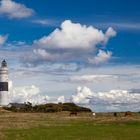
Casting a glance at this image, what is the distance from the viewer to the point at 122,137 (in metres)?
42.7

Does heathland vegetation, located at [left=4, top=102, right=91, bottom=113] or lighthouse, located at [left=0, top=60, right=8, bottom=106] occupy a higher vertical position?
lighthouse, located at [left=0, top=60, right=8, bottom=106]

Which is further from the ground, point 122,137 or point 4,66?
point 4,66

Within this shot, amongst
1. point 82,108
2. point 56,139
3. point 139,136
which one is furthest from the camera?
point 82,108

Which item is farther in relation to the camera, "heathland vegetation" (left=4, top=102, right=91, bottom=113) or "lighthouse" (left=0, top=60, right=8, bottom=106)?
"lighthouse" (left=0, top=60, right=8, bottom=106)

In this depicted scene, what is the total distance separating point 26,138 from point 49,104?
351ft

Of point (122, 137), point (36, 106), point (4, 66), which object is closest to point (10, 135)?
point (122, 137)

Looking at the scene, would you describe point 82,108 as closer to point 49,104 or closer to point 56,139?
point 49,104

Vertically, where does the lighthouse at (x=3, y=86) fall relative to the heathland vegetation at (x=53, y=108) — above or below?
above

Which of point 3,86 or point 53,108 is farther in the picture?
point 3,86

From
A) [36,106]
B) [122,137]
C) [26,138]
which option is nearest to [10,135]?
[26,138]

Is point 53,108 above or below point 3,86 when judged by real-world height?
below

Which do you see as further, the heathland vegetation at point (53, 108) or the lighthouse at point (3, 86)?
the lighthouse at point (3, 86)

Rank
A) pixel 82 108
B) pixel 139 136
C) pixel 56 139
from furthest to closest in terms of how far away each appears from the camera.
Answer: pixel 82 108
pixel 139 136
pixel 56 139

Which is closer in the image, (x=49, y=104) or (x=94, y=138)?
(x=94, y=138)
